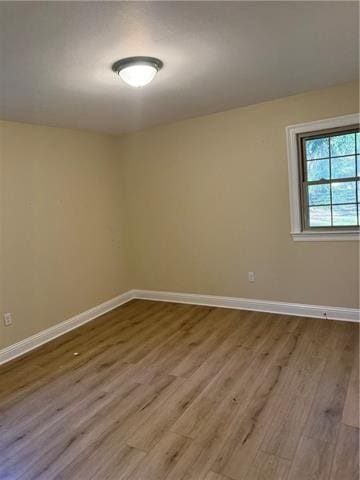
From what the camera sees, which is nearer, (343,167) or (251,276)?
(343,167)

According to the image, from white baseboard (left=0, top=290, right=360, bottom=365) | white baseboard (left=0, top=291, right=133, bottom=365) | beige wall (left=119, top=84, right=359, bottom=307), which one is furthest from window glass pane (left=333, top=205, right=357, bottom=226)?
white baseboard (left=0, top=291, right=133, bottom=365)

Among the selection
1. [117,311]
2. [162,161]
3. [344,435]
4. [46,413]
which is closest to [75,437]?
[46,413]

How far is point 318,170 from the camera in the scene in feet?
11.6

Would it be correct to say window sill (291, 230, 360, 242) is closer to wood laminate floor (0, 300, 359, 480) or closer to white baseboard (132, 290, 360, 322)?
white baseboard (132, 290, 360, 322)

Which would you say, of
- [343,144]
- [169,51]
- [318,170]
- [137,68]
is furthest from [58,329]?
[343,144]

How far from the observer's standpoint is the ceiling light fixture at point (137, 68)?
86.5 inches

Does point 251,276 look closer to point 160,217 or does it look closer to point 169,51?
point 160,217

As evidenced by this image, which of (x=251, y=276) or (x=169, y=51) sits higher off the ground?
(x=169, y=51)

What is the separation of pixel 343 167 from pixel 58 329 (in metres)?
3.48

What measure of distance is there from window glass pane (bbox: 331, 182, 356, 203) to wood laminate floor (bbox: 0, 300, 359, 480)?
1.27 meters

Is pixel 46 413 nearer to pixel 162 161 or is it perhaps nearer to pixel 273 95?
pixel 162 161

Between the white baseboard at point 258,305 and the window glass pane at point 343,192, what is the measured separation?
112 centimetres

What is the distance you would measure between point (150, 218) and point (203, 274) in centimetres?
106

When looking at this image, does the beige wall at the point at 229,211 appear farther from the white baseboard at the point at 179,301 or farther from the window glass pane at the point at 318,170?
the window glass pane at the point at 318,170
